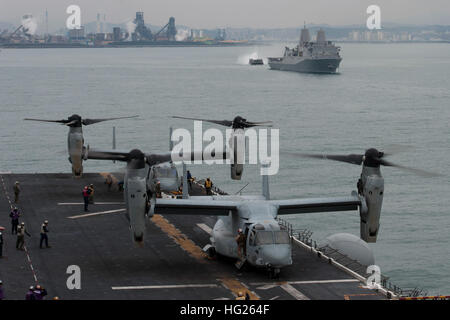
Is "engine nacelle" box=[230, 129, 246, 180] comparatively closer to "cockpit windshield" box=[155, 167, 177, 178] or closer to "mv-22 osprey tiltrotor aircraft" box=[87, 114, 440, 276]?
"mv-22 osprey tiltrotor aircraft" box=[87, 114, 440, 276]

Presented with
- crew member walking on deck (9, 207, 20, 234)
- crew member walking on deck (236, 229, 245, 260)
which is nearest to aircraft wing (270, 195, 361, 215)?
crew member walking on deck (236, 229, 245, 260)

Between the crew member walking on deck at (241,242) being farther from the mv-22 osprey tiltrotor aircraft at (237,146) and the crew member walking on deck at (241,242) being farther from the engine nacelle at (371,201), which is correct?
the mv-22 osprey tiltrotor aircraft at (237,146)

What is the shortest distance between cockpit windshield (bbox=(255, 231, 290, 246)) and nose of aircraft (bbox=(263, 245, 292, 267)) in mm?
297

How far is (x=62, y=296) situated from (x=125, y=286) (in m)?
3.22

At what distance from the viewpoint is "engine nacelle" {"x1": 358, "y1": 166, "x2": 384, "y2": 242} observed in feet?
116

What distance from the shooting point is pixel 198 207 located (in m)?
38.2

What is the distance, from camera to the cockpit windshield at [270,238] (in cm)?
3538

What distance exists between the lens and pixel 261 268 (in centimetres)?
3675

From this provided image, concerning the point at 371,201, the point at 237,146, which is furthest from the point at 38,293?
the point at 237,146

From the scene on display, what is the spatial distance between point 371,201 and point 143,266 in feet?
41.1

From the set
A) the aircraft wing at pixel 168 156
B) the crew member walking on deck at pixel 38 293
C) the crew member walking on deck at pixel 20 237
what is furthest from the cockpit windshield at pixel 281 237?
the crew member walking on deck at pixel 20 237

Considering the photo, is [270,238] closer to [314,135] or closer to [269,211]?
[269,211]
